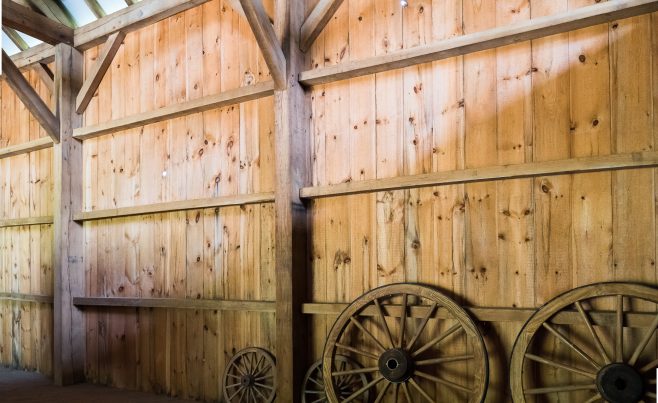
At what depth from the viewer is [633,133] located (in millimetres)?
2812

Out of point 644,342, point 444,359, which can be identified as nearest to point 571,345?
point 644,342

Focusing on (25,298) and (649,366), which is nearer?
(649,366)

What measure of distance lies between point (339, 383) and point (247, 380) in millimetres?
753

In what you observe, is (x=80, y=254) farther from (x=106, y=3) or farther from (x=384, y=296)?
(x=384, y=296)

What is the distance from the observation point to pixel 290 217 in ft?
12.0

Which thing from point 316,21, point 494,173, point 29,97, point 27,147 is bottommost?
point 494,173

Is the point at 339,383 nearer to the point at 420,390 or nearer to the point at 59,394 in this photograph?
the point at 420,390

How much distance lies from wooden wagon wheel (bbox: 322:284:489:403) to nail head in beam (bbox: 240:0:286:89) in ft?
5.26

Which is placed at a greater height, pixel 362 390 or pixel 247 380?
pixel 362 390

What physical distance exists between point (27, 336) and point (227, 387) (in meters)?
2.83

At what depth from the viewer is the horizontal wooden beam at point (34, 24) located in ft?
14.7

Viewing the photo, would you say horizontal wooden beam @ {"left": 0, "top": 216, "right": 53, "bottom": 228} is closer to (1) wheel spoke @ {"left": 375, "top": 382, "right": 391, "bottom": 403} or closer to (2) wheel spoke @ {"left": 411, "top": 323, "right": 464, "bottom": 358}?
(1) wheel spoke @ {"left": 375, "top": 382, "right": 391, "bottom": 403}

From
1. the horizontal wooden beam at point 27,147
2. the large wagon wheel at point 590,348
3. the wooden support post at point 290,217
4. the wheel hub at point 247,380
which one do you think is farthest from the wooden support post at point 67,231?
the large wagon wheel at point 590,348

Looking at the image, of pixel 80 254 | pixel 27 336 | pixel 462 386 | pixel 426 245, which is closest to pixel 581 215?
pixel 426 245
